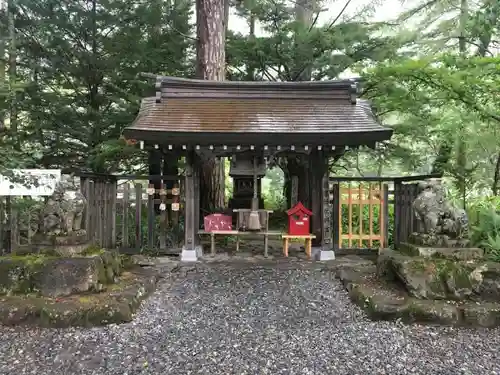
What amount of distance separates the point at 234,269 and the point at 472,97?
17.0 ft

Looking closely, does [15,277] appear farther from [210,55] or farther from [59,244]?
[210,55]

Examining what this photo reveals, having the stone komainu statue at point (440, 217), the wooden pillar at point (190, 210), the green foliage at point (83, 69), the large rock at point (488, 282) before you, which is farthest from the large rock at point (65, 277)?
the green foliage at point (83, 69)

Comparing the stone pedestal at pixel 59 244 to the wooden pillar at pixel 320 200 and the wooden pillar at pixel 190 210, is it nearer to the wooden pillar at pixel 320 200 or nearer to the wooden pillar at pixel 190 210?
the wooden pillar at pixel 190 210

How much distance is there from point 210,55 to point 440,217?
6820 millimetres

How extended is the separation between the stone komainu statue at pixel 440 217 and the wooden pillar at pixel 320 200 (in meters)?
2.29

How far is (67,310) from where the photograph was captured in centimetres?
363

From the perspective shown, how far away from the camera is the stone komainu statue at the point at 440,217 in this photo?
171 inches

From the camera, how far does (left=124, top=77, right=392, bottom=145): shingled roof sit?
230 inches

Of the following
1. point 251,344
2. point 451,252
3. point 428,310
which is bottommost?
point 251,344

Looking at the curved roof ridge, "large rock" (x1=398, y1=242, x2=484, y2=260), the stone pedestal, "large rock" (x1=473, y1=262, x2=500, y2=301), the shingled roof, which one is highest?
the curved roof ridge

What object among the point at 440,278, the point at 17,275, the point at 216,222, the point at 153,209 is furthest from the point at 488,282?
the point at 17,275

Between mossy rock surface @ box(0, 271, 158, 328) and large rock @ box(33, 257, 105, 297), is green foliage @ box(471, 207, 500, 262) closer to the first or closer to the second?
mossy rock surface @ box(0, 271, 158, 328)

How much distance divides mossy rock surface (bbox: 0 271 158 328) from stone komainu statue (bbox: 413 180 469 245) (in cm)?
384

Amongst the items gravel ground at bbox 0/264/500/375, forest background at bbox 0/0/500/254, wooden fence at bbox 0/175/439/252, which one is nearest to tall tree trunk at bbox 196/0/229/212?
forest background at bbox 0/0/500/254
